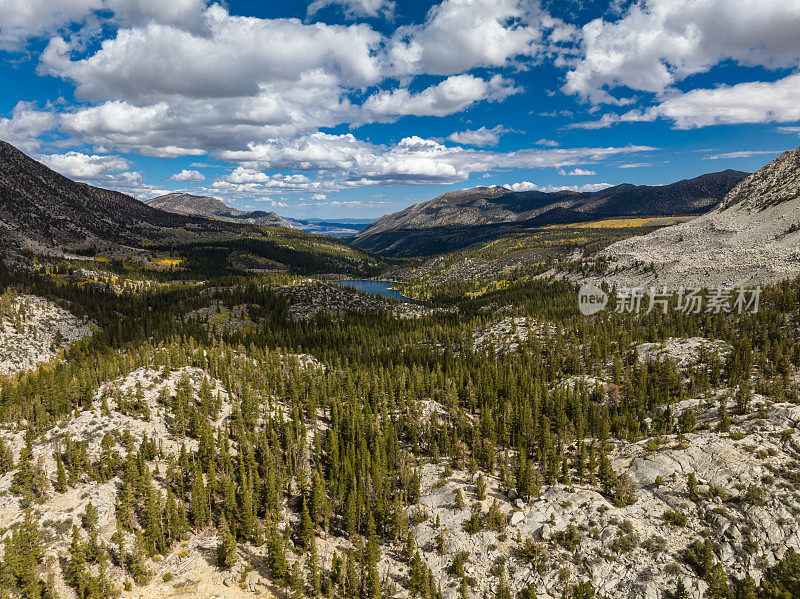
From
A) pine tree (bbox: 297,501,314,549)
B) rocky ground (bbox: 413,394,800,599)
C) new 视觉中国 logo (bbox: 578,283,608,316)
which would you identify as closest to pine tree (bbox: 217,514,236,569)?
pine tree (bbox: 297,501,314,549)

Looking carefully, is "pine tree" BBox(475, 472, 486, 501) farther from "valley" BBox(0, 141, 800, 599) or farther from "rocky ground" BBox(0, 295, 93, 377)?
"rocky ground" BBox(0, 295, 93, 377)

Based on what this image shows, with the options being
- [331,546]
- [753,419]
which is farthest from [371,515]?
[753,419]

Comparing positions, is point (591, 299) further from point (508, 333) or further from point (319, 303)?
point (319, 303)

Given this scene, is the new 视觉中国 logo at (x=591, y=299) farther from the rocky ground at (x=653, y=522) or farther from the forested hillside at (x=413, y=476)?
the rocky ground at (x=653, y=522)

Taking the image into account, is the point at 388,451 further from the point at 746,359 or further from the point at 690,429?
the point at 746,359

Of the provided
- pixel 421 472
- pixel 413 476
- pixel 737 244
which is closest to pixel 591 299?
pixel 737 244

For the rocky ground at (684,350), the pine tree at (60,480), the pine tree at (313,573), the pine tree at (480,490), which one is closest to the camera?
the pine tree at (313,573)

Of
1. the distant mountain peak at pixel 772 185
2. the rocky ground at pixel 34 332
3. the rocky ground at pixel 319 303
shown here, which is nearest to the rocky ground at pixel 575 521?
the rocky ground at pixel 34 332

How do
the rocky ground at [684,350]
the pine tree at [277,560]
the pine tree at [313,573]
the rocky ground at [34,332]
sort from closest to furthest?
1. the pine tree at [313,573]
2. the pine tree at [277,560]
3. the rocky ground at [684,350]
4. the rocky ground at [34,332]
